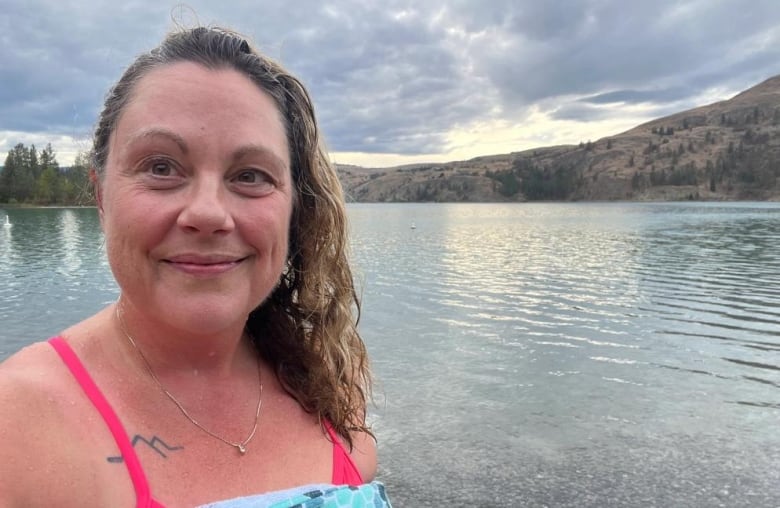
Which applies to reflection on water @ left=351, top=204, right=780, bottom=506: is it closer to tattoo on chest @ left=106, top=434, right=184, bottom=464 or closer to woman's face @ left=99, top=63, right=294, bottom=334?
tattoo on chest @ left=106, top=434, right=184, bottom=464

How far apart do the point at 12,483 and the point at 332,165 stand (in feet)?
5.50

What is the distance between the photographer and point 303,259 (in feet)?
8.99

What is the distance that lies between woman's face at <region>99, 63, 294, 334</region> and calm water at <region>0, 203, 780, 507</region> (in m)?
1.74

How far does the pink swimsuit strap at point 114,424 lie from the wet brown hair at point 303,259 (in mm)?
678

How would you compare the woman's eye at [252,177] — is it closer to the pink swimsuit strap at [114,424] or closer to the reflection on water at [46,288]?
the pink swimsuit strap at [114,424]

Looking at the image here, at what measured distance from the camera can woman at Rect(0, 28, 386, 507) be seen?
5.45ft

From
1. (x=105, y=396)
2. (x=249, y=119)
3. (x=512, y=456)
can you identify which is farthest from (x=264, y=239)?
(x=512, y=456)

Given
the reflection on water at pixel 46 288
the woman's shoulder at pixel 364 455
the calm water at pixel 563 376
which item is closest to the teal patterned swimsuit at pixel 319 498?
the woman's shoulder at pixel 364 455

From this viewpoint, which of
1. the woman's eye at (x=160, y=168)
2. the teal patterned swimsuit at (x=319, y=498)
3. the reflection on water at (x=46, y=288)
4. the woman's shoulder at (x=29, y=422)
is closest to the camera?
the woman's shoulder at (x=29, y=422)

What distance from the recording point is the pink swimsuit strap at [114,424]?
5.60 feet

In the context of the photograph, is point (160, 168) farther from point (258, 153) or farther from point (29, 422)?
point (29, 422)

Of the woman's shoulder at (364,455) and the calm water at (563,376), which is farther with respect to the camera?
the calm water at (563,376)

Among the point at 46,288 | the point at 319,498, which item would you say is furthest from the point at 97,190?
the point at 46,288

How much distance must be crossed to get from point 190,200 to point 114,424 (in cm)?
72
